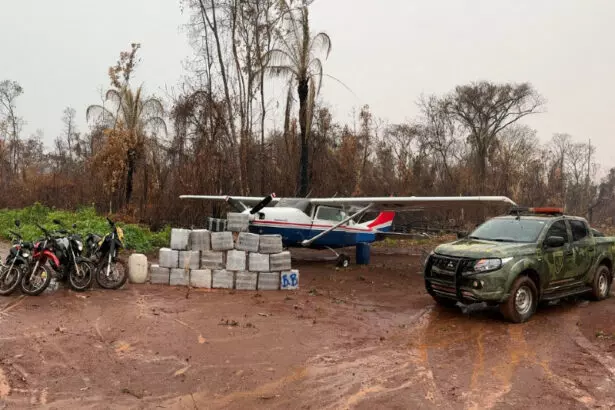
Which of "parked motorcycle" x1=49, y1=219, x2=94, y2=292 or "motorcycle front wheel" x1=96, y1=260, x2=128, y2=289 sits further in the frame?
"motorcycle front wheel" x1=96, y1=260, x2=128, y2=289

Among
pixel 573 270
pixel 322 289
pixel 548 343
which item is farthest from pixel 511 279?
pixel 322 289

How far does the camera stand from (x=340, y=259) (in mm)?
13742

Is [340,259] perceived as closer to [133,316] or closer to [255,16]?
[133,316]

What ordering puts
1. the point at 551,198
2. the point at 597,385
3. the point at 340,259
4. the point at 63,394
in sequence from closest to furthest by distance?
the point at 63,394
the point at 597,385
the point at 340,259
the point at 551,198

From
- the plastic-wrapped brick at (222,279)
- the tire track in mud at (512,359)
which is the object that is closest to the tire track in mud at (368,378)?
the tire track in mud at (512,359)

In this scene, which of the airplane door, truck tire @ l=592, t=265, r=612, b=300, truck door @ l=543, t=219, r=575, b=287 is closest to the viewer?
truck door @ l=543, t=219, r=575, b=287

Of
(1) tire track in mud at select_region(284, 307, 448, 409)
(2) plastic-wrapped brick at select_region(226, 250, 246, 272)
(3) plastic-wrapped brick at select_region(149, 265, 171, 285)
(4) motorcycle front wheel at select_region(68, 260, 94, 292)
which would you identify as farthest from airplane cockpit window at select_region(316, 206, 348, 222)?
(1) tire track in mud at select_region(284, 307, 448, 409)

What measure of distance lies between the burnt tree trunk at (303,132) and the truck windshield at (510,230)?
35.6ft

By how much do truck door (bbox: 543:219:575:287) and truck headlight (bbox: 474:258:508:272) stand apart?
1.13 m

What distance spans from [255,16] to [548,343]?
17.5 metres

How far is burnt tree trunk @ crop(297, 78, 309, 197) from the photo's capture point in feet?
58.9

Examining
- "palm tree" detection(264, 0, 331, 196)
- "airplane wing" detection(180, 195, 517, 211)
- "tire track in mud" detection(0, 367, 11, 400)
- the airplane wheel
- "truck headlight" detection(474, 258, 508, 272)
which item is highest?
"palm tree" detection(264, 0, 331, 196)

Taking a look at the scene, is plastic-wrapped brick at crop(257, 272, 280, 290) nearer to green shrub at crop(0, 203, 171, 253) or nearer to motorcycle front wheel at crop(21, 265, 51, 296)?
motorcycle front wheel at crop(21, 265, 51, 296)

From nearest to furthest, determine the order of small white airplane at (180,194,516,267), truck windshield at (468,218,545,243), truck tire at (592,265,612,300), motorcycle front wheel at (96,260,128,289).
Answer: truck windshield at (468,218,545,243) < truck tire at (592,265,612,300) < motorcycle front wheel at (96,260,128,289) < small white airplane at (180,194,516,267)
